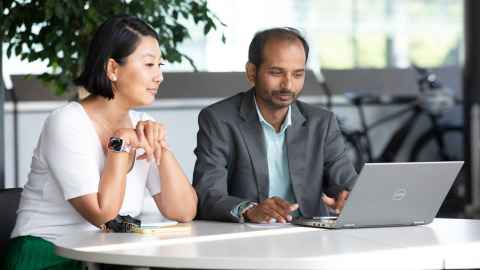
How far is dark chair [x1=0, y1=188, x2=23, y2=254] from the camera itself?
289 centimetres

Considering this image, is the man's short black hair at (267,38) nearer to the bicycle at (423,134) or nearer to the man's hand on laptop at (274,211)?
the man's hand on laptop at (274,211)

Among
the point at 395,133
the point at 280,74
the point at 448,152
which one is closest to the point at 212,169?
the point at 280,74

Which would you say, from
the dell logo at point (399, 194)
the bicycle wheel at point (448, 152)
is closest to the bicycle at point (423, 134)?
the bicycle wheel at point (448, 152)

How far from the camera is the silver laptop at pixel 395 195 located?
247 cm

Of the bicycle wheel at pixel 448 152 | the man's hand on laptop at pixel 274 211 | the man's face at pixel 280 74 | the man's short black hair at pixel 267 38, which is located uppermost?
the man's short black hair at pixel 267 38

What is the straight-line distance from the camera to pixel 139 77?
9.38 feet

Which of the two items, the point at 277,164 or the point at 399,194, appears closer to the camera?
the point at 399,194

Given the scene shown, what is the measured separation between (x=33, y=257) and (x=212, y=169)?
70 centimetres

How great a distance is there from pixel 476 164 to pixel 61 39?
4.81m

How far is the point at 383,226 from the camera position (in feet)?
8.81

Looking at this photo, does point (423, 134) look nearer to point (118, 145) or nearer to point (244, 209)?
point (244, 209)

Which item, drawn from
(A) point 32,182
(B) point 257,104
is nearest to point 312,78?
(B) point 257,104

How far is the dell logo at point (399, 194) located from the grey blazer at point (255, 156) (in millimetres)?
590

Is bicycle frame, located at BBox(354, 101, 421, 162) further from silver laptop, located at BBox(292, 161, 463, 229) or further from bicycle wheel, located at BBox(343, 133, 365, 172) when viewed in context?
silver laptop, located at BBox(292, 161, 463, 229)
